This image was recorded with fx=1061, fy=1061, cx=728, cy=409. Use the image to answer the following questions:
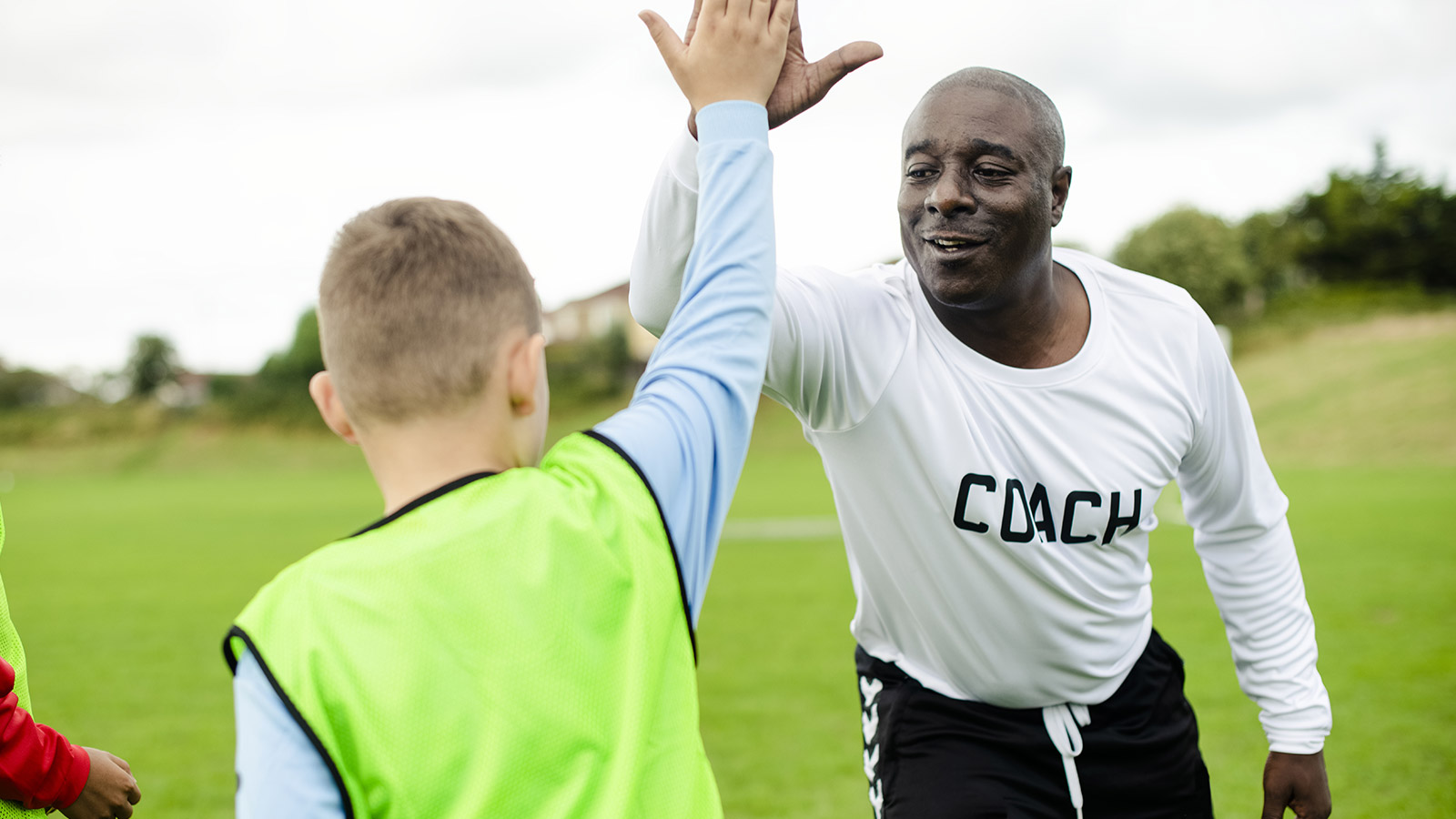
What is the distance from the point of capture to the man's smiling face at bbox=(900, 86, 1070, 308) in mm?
2434

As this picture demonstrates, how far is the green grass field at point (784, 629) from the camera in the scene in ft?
18.5

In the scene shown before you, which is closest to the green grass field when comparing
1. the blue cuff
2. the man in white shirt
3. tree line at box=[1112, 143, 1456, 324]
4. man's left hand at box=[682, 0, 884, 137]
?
the man in white shirt

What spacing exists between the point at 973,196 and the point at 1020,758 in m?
1.34

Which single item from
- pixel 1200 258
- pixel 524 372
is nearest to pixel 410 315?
pixel 524 372

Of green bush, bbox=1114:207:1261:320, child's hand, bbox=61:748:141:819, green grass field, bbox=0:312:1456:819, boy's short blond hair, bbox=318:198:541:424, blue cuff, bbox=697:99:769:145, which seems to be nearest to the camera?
boy's short blond hair, bbox=318:198:541:424

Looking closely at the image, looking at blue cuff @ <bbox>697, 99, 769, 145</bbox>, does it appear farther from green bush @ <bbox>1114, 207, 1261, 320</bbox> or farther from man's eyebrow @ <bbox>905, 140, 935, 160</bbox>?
green bush @ <bbox>1114, 207, 1261, 320</bbox>

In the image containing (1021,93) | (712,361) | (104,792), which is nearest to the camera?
(712,361)

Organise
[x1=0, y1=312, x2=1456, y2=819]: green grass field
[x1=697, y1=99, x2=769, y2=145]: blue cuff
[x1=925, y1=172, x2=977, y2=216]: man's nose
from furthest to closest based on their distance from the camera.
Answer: [x1=0, y1=312, x2=1456, y2=819]: green grass field < [x1=925, y1=172, x2=977, y2=216]: man's nose < [x1=697, y1=99, x2=769, y2=145]: blue cuff

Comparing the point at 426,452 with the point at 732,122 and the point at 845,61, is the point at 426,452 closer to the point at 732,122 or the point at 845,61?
the point at 732,122

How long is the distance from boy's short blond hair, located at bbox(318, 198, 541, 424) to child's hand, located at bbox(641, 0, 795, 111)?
0.51m

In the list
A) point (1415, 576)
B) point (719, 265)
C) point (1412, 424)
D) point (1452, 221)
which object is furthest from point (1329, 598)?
point (1452, 221)

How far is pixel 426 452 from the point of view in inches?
52.4

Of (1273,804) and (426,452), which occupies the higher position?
(426,452)

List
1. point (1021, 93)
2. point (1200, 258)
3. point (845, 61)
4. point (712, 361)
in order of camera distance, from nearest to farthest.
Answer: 1. point (712, 361)
2. point (845, 61)
3. point (1021, 93)
4. point (1200, 258)
